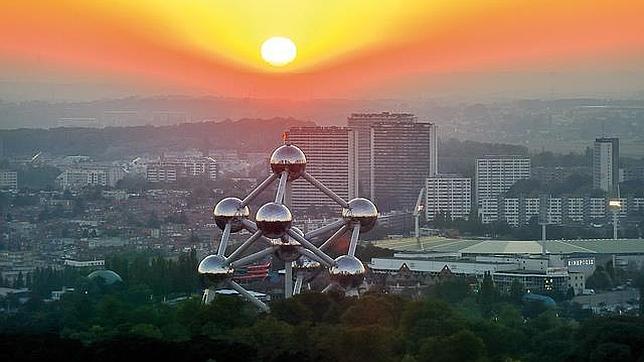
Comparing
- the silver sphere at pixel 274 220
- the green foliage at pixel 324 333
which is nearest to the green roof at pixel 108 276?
the green foliage at pixel 324 333

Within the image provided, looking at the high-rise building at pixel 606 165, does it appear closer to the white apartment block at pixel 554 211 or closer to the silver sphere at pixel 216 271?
the white apartment block at pixel 554 211

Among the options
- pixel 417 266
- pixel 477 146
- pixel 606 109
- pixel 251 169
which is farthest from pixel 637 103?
pixel 417 266

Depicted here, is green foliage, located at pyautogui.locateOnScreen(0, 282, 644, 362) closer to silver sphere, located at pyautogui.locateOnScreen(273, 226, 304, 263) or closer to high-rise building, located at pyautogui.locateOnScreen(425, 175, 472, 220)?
silver sphere, located at pyautogui.locateOnScreen(273, 226, 304, 263)

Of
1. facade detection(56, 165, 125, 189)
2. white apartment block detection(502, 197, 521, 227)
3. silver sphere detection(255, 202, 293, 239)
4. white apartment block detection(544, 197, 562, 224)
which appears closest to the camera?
silver sphere detection(255, 202, 293, 239)

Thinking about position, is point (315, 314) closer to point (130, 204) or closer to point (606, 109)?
point (130, 204)

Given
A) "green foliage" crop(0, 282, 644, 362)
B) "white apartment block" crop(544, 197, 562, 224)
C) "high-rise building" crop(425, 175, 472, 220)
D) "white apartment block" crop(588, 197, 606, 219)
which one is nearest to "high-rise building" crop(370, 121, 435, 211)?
"high-rise building" crop(425, 175, 472, 220)
